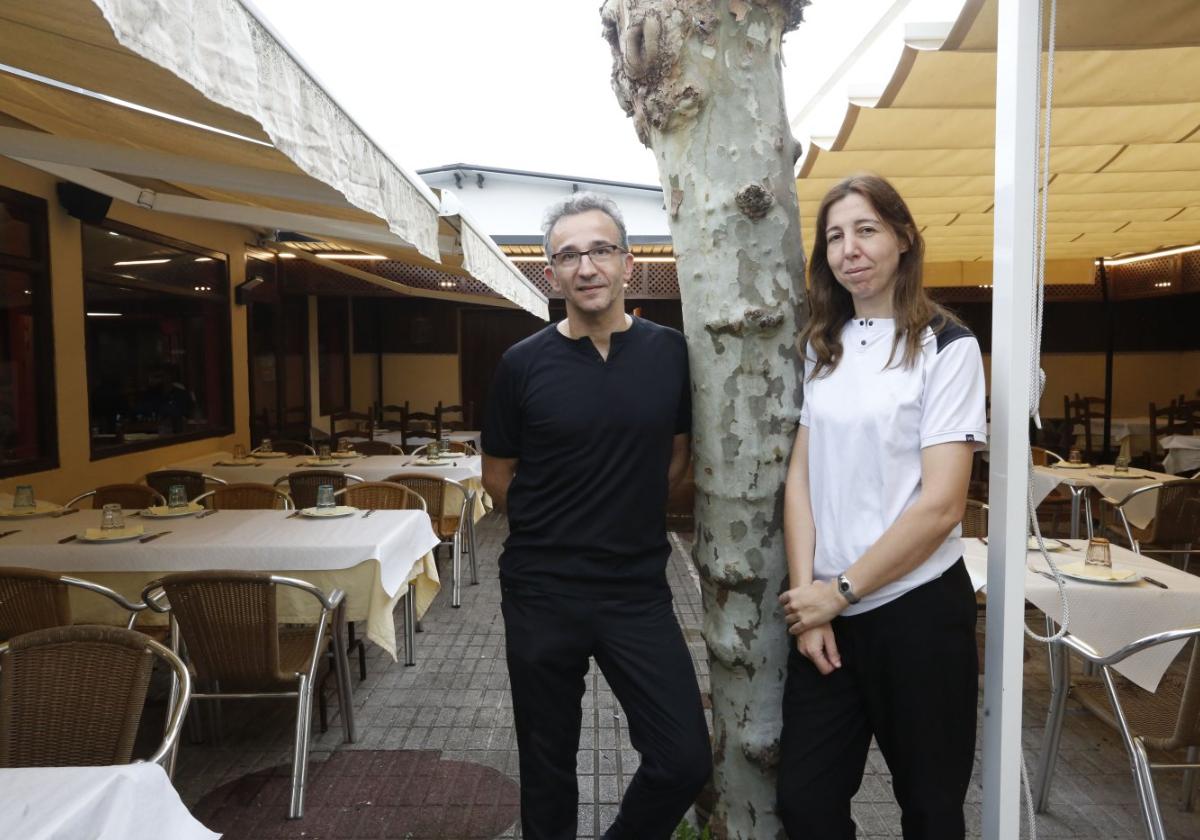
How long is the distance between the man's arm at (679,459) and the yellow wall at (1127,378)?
1314 cm

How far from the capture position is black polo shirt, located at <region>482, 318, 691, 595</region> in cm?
217

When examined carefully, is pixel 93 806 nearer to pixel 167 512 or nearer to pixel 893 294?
pixel 893 294

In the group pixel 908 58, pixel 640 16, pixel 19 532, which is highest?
pixel 908 58

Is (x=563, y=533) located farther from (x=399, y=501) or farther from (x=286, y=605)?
(x=399, y=501)

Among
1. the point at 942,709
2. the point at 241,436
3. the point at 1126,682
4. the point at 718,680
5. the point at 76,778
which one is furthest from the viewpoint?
the point at 241,436

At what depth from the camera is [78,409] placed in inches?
257

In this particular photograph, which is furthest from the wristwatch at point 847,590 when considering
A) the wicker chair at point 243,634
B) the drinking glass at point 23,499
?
the drinking glass at point 23,499

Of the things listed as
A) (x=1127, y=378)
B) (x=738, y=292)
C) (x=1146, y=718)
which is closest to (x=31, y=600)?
(x=738, y=292)

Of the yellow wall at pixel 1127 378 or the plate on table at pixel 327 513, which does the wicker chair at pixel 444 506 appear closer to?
the plate on table at pixel 327 513

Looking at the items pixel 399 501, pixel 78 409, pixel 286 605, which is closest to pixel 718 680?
pixel 286 605

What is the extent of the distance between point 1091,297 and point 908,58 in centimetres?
1084

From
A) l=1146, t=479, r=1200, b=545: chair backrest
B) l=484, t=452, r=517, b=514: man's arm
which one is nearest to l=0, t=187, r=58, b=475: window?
l=484, t=452, r=517, b=514: man's arm

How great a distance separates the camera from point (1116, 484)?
6352mm

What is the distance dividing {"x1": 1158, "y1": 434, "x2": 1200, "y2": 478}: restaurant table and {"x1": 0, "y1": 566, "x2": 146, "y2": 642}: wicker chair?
10109 mm
